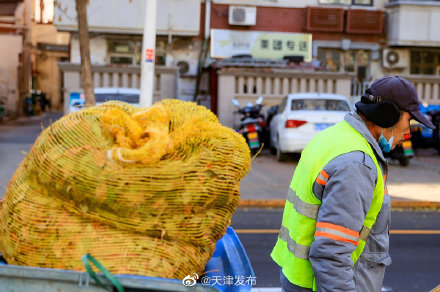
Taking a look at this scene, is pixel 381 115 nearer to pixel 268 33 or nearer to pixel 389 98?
pixel 389 98

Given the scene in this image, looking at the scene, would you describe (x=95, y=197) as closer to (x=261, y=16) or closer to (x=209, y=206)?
(x=209, y=206)

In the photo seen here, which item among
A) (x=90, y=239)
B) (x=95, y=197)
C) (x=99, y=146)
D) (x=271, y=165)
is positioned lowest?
(x=271, y=165)

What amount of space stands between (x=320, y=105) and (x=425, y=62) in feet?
34.8

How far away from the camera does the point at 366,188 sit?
247 cm

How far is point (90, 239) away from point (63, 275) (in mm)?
293

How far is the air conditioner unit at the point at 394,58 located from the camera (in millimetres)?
22359

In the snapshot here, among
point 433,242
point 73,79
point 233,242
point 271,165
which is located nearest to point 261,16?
point 73,79

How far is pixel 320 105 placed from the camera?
47.4 ft

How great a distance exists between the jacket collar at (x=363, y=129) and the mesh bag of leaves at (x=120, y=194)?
61 centimetres

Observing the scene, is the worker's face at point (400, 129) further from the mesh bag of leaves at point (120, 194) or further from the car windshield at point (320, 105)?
the car windshield at point (320, 105)

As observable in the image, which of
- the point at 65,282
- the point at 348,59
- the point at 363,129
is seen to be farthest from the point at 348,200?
the point at 348,59

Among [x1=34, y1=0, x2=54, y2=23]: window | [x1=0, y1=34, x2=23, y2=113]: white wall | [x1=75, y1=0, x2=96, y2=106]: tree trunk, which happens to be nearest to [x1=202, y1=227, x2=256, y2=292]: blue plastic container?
[x1=75, y1=0, x2=96, y2=106]: tree trunk

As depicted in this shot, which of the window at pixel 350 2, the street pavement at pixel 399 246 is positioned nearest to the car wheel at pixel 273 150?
the street pavement at pixel 399 246

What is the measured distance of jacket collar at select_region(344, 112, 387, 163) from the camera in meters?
2.62
